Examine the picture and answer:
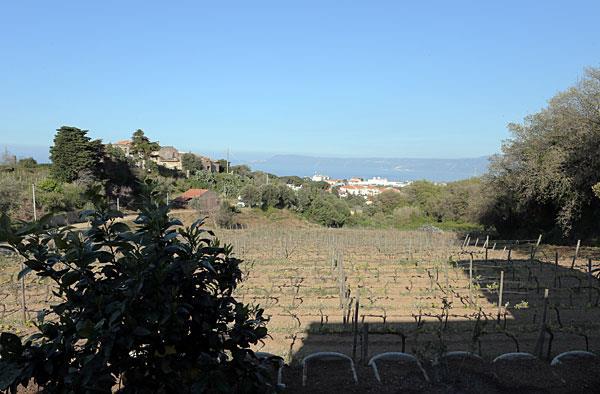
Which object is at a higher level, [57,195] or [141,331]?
[141,331]

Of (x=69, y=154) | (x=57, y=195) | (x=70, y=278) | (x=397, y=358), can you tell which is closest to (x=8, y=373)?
(x=70, y=278)

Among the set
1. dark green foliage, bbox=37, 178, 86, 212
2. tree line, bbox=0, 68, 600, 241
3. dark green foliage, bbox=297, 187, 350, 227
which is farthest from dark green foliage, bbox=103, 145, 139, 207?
dark green foliage, bbox=297, 187, 350, 227

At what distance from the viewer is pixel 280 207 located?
128 ft

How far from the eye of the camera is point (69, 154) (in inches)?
1293

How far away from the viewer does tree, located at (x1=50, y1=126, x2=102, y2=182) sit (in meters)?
32.8

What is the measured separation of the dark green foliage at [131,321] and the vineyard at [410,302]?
100cm

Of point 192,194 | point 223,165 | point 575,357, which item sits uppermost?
point 223,165

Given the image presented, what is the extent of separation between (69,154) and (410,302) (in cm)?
3006

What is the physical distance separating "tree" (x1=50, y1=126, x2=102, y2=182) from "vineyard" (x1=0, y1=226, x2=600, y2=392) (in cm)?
1841

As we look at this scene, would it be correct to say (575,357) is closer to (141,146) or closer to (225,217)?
(225,217)

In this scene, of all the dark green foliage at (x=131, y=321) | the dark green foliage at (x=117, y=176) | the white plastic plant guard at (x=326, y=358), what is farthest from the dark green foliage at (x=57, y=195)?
the dark green foliage at (x=131, y=321)

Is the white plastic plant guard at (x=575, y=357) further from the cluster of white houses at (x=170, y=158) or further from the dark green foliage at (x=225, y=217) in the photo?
the cluster of white houses at (x=170, y=158)

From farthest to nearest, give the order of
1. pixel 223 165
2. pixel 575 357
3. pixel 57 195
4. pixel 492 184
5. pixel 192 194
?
pixel 223 165 → pixel 192 194 → pixel 57 195 → pixel 492 184 → pixel 575 357

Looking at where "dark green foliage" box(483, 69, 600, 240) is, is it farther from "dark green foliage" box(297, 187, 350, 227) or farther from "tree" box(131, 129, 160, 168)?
"tree" box(131, 129, 160, 168)
